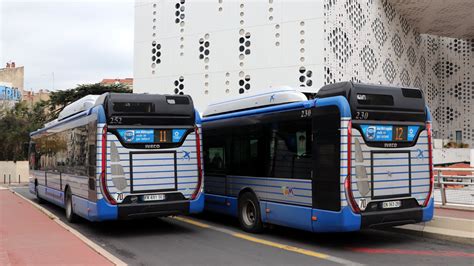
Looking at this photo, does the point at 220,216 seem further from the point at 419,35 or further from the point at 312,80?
the point at 419,35

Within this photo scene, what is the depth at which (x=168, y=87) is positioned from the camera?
1471 inches

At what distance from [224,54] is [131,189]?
24963mm

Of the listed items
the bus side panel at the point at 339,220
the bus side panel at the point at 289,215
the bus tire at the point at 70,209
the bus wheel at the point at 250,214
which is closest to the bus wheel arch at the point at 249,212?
the bus wheel at the point at 250,214

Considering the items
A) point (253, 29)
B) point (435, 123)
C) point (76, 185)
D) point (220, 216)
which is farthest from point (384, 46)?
point (76, 185)

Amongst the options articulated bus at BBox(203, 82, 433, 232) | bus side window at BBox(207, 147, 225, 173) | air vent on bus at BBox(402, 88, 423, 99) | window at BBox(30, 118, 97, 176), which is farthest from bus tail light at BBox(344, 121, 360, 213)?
window at BBox(30, 118, 97, 176)

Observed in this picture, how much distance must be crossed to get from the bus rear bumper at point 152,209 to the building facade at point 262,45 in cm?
2040

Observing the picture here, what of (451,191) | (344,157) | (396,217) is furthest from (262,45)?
(344,157)

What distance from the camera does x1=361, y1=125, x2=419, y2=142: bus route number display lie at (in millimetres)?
8555

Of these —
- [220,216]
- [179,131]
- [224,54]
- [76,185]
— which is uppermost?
[224,54]

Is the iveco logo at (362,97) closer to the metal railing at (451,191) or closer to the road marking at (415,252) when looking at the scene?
the road marking at (415,252)

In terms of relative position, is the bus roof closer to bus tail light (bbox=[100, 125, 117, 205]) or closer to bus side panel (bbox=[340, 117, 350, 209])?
bus side panel (bbox=[340, 117, 350, 209])

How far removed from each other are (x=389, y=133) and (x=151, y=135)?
191 inches

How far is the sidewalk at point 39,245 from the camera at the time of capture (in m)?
7.79

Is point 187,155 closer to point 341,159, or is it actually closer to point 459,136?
point 341,159
